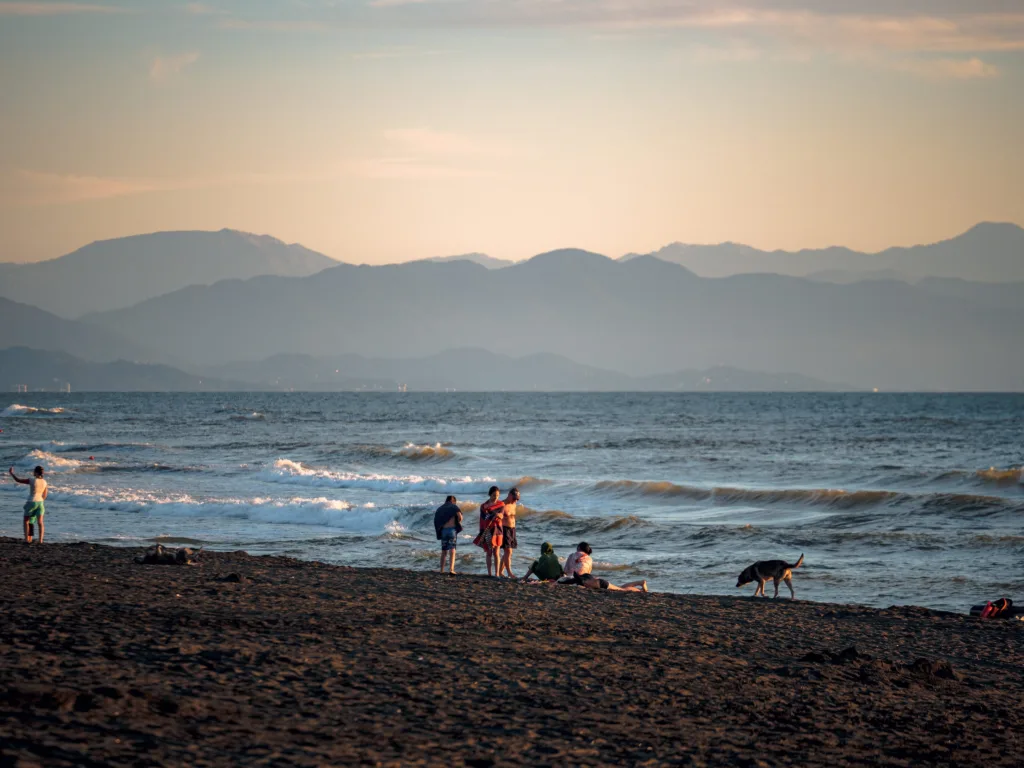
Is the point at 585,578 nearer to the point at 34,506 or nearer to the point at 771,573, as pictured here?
the point at 771,573

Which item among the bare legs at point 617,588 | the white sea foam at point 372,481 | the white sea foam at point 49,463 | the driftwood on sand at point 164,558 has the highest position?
the white sea foam at point 49,463

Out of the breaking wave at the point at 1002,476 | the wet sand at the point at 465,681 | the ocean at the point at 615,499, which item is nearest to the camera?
the wet sand at the point at 465,681

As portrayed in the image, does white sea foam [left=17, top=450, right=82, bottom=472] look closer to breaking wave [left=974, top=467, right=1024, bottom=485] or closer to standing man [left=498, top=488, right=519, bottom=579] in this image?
standing man [left=498, top=488, right=519, bottom=579]

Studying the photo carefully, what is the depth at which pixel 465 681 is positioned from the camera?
28.5 ft

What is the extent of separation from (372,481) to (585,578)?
74.7 ft

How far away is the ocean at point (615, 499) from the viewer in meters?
20.7

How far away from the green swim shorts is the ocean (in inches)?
84.9

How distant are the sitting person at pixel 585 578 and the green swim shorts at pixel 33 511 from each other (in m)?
10.1

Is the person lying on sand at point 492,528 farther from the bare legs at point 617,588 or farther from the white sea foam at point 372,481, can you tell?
the white sea foam at point 372,481

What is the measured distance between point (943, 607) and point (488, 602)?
7.52 m

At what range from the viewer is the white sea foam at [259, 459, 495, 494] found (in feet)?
120

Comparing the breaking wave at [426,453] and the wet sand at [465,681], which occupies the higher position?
the breaking wave at [426,453]

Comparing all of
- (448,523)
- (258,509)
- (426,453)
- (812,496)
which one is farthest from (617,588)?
(426,453)

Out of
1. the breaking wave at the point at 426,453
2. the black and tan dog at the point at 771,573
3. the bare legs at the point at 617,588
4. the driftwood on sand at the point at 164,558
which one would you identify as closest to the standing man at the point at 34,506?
the driftwood on sand at the point at 164,558
